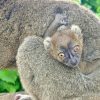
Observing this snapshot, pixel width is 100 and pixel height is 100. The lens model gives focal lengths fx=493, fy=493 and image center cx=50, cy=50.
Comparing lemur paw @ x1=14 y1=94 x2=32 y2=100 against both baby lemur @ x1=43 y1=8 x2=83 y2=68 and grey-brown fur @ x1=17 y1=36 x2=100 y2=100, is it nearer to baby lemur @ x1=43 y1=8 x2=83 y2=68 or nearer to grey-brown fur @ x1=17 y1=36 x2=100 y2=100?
grey-brown fur @ x1=17 y1=36 x2=100 y2=100

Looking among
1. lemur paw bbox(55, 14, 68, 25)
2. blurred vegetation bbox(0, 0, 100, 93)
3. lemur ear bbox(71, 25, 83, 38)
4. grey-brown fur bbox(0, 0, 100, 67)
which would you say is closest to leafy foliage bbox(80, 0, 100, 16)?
blurred vegetation bbox(0, 0, 100, 93)

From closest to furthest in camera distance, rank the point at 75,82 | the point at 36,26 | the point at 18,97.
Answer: the point at 75,82 → the point at 36,26 → the point at 18,97

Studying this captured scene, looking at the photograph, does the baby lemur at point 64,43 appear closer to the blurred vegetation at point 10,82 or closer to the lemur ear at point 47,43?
the lemur ear at point 47,43

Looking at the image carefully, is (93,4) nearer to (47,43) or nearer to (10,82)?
(10,82)

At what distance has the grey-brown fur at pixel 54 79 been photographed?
8359mm

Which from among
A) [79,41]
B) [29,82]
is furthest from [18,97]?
[79,41]

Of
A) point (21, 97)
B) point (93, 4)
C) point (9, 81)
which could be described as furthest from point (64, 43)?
point (93, 4)

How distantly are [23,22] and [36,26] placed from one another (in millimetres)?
294

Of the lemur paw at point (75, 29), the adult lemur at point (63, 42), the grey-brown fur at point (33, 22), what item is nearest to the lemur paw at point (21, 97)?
the grey-brown fur at point (33, 22)

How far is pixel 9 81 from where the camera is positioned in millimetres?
12359

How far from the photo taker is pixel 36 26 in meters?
9.01

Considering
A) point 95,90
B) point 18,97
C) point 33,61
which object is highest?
point 33,61

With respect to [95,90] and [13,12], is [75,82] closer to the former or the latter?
[95,90]

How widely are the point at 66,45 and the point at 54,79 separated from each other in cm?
63
